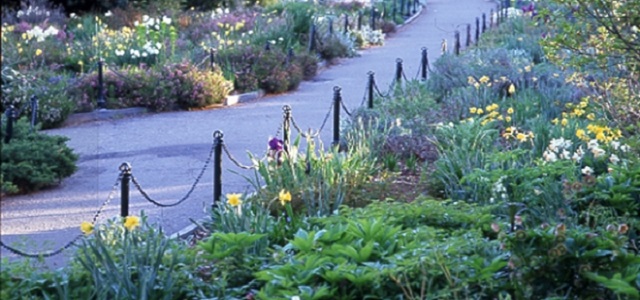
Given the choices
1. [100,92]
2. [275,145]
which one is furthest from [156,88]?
[275,145]

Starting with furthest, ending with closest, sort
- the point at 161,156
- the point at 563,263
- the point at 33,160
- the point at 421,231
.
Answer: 1. the point at 161,156
2. the point at 33,160
3. the point at 421,231
4. the point at 563,263

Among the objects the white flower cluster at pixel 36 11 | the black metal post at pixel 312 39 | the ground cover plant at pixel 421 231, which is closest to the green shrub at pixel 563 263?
the ground cover plant at pixel 421 231

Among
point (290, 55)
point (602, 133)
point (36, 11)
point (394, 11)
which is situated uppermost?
point (394, 11)

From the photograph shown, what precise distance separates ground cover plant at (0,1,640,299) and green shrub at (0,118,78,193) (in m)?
2.78

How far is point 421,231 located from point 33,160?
5.83m

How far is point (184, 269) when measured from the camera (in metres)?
5.57

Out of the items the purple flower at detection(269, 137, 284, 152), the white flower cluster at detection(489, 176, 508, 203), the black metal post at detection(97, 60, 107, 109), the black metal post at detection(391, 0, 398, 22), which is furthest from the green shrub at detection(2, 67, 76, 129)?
the black metal post at detection(391, 0, 398, 22)

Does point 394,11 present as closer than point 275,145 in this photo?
No

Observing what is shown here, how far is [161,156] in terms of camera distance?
1242cm

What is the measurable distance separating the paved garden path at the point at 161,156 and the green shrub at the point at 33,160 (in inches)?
5.6

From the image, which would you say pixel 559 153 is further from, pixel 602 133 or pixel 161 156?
pixel 161 156

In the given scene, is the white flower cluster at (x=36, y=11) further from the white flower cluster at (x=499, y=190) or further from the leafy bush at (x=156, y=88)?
the white flower cluster at (x=499, y=190)

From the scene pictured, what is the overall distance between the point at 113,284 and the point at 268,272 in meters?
0.84

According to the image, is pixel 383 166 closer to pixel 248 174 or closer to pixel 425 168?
pixel 425 168
